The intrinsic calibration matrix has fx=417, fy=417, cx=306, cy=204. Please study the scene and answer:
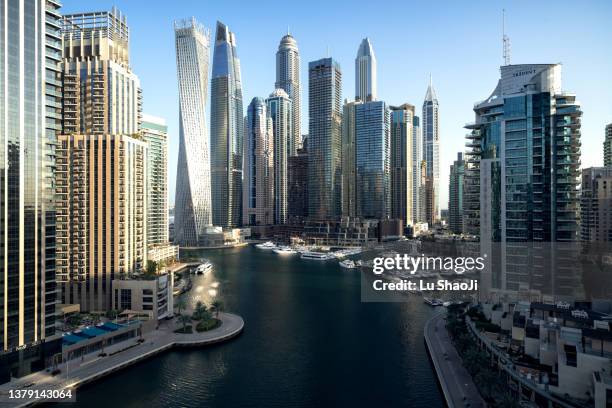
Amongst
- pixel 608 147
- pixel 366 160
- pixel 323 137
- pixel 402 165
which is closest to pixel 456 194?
pixel 402 165

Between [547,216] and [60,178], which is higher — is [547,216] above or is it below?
below

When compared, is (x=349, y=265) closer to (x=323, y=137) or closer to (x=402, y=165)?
(x=323, y=137)

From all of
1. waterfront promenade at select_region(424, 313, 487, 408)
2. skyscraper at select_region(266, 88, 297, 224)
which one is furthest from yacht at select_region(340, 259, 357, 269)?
skyscraper at select_region(266, 88, 297, 224)

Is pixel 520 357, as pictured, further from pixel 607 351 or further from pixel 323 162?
pixel 323 162

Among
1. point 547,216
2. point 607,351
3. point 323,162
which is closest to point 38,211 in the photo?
point 607,351

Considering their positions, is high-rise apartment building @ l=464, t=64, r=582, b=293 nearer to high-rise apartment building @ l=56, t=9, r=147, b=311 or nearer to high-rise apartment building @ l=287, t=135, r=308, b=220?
high-rise apartment building @ l=56, t=9, r=147, b=311

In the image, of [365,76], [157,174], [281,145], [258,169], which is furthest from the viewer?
[365,76]

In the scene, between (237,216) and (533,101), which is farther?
(237,216)
